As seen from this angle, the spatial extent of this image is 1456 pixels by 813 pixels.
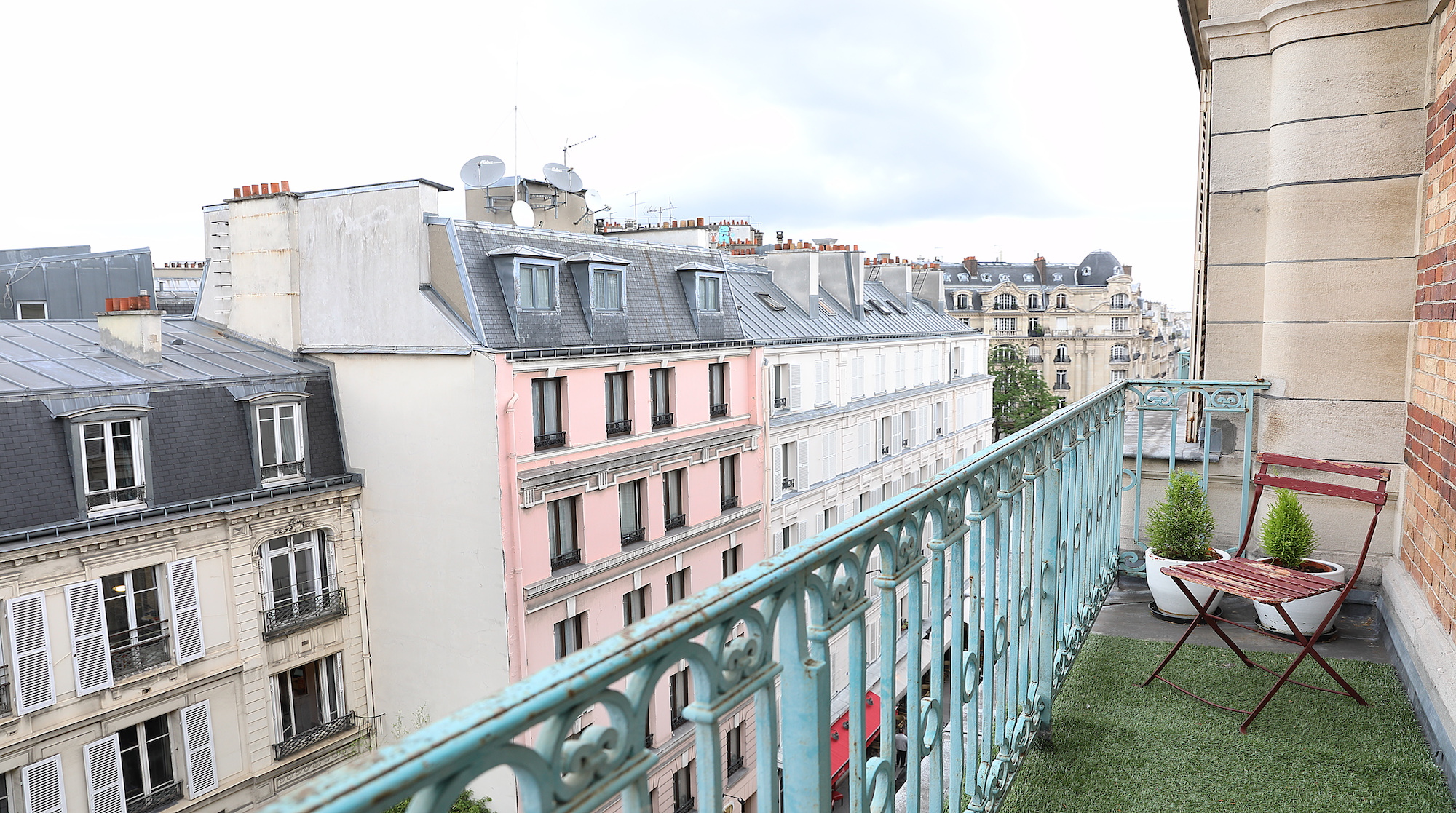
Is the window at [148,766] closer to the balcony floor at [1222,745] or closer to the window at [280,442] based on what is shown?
the window at [280,442]

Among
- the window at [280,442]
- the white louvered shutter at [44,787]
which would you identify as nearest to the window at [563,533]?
the window at [280,442]

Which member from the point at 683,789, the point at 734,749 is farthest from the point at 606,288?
the point at 683,789

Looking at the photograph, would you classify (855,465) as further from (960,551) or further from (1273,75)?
(960,551)

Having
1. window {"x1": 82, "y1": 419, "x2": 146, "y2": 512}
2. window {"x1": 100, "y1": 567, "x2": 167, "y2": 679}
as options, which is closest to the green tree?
window {"x1": 100, "y1": 567, "x2": 167, "y2": 679}

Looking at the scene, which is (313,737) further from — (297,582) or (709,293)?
(709,293)

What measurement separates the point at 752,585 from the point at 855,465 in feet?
81.0

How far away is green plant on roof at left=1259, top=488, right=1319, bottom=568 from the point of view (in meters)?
4.97

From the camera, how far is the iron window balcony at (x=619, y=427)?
17.0 metres

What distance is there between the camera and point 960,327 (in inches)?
1321

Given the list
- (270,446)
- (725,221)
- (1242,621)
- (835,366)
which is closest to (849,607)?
(1242,621)

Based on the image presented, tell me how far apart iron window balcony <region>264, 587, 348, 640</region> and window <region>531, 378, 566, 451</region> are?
4430mm

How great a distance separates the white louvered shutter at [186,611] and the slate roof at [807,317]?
12446mm

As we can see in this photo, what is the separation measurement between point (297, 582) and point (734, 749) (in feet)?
29.4

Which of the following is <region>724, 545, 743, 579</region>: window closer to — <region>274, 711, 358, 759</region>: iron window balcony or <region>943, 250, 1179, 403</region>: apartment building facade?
<region>274, 711, 358, 759</region>: iron window balcony
